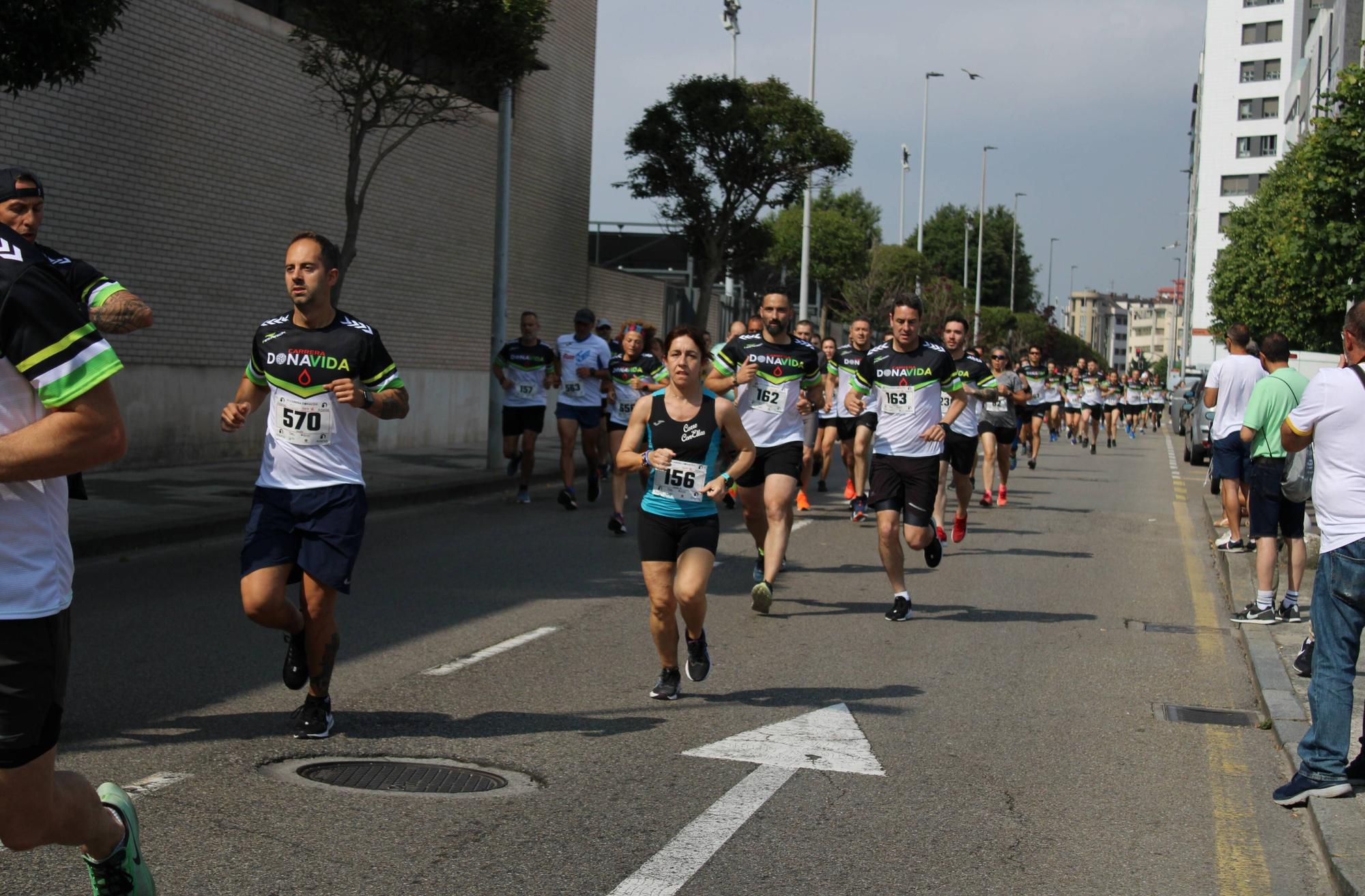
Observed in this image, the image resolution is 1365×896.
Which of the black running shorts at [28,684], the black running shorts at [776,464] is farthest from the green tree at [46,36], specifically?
the black running shorts at [28,684]

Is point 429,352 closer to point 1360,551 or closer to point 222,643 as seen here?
point 222,643

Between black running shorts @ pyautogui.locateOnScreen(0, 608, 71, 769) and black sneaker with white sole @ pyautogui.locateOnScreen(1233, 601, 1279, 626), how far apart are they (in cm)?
831

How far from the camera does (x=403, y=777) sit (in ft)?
18.2

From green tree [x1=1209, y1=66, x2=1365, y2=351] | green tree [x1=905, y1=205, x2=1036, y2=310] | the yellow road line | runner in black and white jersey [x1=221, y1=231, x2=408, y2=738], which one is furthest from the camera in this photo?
green tree [x1=905, y1=205, x2=1036, y2=310]

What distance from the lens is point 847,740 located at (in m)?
6.43

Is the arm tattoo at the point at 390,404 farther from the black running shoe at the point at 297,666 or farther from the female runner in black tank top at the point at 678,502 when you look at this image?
Result: the female runner in black tank top at the point at 678,502

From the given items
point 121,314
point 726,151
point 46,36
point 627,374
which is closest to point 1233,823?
point 121,314

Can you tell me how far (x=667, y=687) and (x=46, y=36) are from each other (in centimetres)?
710

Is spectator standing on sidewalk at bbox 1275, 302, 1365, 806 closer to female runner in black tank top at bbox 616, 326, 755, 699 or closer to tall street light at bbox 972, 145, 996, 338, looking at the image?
female runner in black tank top at bbox 616, 326, 755, 699

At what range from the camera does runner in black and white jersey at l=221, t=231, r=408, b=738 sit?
235 inches

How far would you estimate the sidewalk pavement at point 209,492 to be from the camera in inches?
464

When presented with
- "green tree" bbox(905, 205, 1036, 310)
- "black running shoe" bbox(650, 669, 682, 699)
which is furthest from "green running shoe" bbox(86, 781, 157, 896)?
"green tree" bbox(905, 205, 1036, 310)

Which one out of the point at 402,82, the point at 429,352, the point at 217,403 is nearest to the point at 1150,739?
the point at 402,82

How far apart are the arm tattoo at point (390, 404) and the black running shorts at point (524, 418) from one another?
10.0m
